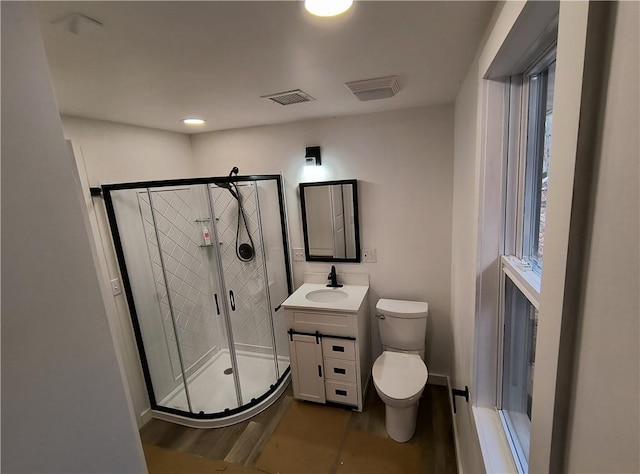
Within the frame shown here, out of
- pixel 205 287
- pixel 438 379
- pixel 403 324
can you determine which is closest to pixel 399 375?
pixel 403 324

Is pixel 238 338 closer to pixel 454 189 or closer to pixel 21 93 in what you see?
pixel 454 189

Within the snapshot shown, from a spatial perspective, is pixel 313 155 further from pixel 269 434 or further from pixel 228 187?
pixel 269 434

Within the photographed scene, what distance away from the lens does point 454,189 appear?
2178 mm

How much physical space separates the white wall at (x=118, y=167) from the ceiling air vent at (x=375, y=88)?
5.89 feet

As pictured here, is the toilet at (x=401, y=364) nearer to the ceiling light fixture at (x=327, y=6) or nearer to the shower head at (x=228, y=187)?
the shower head at (x=228, y=187)

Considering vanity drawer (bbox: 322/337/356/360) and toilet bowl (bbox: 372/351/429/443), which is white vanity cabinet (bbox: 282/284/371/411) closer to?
vanity drawer (bbox: 322/337/356/360)

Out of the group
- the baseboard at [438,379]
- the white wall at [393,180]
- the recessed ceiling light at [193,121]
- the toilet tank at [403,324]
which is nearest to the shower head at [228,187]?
the white wall at [393,180]

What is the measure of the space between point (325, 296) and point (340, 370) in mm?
625

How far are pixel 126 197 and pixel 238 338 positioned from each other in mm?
1573

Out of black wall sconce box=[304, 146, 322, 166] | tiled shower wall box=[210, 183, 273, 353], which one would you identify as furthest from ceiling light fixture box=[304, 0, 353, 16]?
tiled shower wall box=[210, 183, 273, 353]

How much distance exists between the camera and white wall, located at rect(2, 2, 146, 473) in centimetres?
55

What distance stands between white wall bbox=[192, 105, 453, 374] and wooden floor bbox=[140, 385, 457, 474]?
47cm

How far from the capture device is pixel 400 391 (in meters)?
1.90

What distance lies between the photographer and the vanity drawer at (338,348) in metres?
2.21
